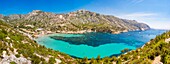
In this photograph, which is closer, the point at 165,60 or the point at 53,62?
the point at 165,60

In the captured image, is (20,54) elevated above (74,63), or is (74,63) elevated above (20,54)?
(20,54)

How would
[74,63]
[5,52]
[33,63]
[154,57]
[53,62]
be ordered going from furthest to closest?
[74,63] < [154,57] < [53,62] < [33,63] < [5,52]

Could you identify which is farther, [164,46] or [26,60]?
[164,46]

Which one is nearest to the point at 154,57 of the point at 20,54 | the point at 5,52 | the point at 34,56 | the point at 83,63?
the point at 83,63

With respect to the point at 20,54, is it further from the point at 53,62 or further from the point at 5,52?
the point at 53,62

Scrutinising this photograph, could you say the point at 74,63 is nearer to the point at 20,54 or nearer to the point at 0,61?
the point at 20,54

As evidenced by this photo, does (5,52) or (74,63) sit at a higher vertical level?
(5,52)

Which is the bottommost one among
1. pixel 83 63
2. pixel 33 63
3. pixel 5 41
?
pixel 83 63

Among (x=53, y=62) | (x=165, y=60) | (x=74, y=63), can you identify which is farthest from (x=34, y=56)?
(x=165, y=60)

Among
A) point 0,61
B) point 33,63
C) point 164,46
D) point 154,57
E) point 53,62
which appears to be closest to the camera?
point 0,61
